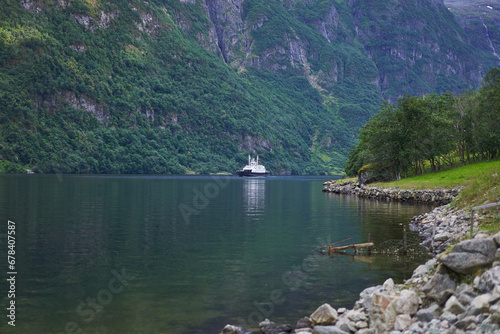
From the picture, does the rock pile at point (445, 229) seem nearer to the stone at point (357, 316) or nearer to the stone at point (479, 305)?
the stone at point (357, 316)

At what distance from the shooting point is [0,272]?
26.9 metres

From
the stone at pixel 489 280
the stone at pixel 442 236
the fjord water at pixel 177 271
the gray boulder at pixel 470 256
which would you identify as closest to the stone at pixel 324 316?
the fjord water at pixel 177 271

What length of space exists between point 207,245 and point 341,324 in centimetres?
2109

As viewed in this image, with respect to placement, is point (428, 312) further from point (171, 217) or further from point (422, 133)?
point (422, 133)

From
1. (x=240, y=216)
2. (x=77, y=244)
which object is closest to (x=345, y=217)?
(x=240, y=216)

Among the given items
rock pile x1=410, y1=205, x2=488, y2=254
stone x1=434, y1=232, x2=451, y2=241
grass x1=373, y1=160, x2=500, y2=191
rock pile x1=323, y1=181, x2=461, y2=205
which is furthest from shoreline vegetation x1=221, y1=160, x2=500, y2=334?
grass x1=373, y1=160, x2=500, y2=191

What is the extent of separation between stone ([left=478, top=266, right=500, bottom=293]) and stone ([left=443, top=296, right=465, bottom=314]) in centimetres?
92

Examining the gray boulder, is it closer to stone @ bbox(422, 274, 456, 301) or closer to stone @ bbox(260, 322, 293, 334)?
stone @ bbox(422, 274, 456, 301)

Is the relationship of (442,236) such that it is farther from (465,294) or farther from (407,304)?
(465,294)

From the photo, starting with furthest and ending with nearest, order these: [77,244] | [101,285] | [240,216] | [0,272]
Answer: [240,216]
[77,244]
[0,272]
[101,285]

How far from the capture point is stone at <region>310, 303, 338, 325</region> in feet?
61.3

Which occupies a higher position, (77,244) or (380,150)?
(380,150)

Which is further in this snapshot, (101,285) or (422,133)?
(422,133)

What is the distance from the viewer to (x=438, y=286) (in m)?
17.2
